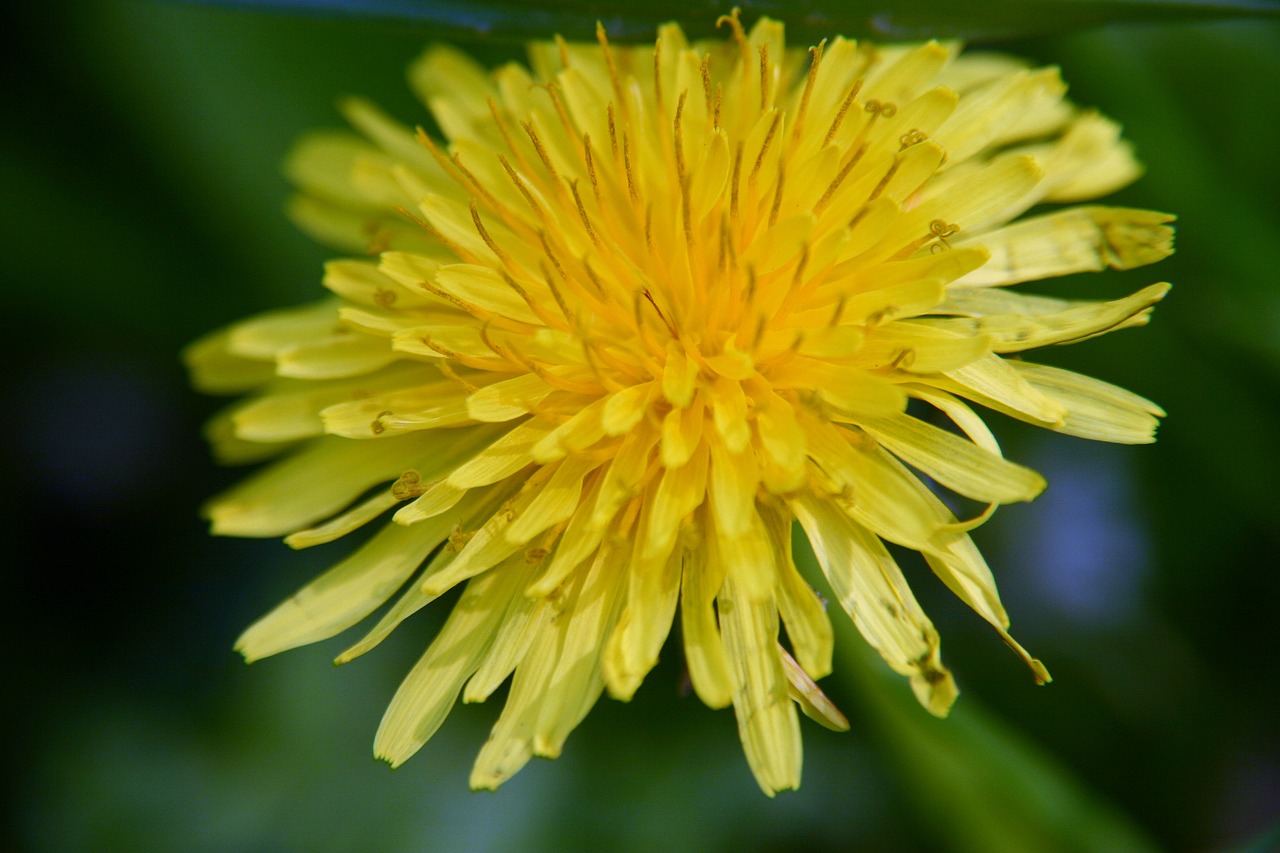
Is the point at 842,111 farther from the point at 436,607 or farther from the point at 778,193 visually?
the point at 436,607

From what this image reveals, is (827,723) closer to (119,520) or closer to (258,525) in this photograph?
(258,525)

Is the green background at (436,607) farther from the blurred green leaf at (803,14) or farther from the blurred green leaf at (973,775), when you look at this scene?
the blurred green leaf at (803,14)

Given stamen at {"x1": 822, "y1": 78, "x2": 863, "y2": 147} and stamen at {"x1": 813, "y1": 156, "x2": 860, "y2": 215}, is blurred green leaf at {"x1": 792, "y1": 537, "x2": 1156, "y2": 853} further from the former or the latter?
stamen at {"x1": 822, "y1": 78, "x2": 863, "y2": 147}

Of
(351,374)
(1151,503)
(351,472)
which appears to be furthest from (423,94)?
(1151,503)

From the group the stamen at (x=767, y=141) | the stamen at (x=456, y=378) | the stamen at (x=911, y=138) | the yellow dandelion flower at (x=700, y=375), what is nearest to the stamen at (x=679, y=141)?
the yellow dandelion flower at (x=700, y=375)

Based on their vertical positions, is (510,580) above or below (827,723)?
above

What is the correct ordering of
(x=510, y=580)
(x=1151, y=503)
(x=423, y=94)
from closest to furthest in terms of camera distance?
(x=510, y=580) < (x=423, y=94) < (x=1151, y=503)

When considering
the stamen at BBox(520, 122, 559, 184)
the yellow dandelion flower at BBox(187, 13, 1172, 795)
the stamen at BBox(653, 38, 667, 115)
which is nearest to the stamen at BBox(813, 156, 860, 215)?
the yellow dandelion flower at BBox(187, 13, 1172, 795)
